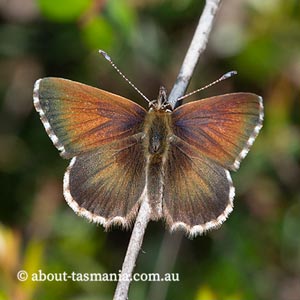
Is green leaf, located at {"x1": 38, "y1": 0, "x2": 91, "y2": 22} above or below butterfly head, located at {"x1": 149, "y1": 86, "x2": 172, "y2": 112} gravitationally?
below

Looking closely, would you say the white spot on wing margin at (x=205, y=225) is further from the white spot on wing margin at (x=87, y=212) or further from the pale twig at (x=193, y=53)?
the pale twig at (x=193, y=53)

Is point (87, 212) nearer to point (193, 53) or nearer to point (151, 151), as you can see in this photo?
point (151, 151)

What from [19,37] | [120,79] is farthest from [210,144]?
[19,37]

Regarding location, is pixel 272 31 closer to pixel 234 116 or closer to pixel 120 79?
pixel 120 79

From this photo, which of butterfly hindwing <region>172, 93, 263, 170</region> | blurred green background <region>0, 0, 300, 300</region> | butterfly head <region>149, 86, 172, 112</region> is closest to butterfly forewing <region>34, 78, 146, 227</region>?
butterfly head <region>149, 86, 172, 112</region>

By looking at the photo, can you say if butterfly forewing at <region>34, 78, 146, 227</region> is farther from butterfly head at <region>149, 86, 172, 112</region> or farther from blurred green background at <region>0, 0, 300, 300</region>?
blurred green background at <region>0, 0, 300, 300</region>

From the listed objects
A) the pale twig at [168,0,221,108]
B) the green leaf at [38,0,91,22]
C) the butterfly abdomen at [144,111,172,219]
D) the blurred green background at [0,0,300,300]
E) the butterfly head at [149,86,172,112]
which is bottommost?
the blurred green background at [0,0,300,300]

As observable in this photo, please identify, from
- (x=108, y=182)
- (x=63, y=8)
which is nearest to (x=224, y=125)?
(x=108, y=182)

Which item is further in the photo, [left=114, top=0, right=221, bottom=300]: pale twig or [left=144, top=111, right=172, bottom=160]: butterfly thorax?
[left=144, top=111, right=172, bottom=160]: butterfly thorax
